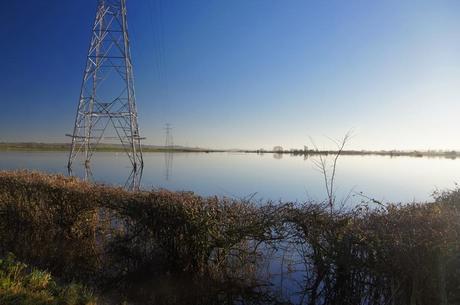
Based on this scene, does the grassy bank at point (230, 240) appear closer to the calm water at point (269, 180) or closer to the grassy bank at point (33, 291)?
the grassy bank at point (33, 291)

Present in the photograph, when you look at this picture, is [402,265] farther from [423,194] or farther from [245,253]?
[423,194]

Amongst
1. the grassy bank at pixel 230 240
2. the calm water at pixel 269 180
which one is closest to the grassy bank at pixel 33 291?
the grassy bank at pixel 230 240

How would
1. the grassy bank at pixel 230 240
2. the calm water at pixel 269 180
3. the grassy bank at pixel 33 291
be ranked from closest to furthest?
the grassy bank at pixel 33 291
the grassy bank at pixel 230 240
the calm water at pixel 269 180

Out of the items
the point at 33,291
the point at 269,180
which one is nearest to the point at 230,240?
the point at 33,291

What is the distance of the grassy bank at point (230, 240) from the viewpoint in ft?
21.1

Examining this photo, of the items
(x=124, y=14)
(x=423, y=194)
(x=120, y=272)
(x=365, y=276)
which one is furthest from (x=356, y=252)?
(x=124, y=14)

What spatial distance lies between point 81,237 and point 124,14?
26861 millimetres

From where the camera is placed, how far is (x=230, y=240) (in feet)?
29.2

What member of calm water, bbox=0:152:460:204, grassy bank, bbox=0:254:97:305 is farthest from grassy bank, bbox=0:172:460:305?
calm water, bbox=0:152:460:204

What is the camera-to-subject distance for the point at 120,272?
9.67 meters

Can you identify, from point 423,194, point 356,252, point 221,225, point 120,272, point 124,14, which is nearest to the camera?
point 356,252

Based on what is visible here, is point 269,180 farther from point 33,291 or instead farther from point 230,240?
point 33,291

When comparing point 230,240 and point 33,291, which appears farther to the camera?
point 230,240

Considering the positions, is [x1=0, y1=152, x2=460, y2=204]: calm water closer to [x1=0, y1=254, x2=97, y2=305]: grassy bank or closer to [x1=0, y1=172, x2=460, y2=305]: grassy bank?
[x1=0, y1=172, x2=460, y2=305]: grassy bank
